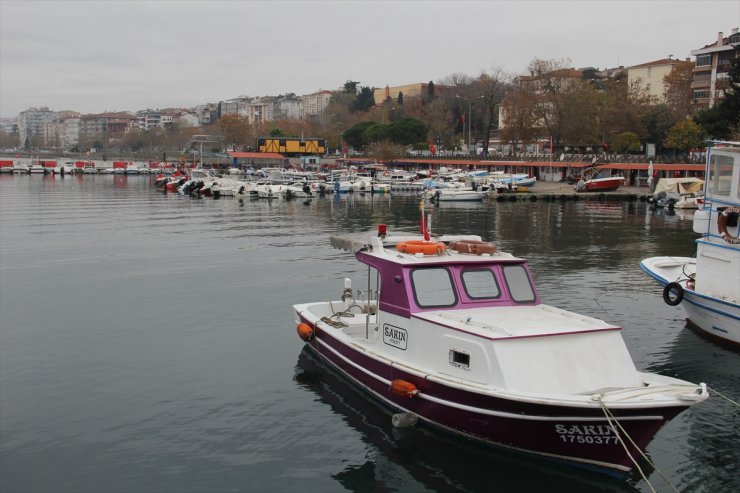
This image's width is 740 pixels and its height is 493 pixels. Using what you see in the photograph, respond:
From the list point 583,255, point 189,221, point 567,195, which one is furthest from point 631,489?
point 567,195

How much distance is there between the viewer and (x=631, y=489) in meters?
12.4

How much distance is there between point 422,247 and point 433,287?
1148 millimetres

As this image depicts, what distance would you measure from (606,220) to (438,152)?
86.3m

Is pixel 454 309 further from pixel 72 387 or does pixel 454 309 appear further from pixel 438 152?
pixel 438 152

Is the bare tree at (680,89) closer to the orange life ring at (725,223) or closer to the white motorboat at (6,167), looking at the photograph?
the orange life ring at (725,223)

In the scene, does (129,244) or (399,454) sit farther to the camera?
(129,244)

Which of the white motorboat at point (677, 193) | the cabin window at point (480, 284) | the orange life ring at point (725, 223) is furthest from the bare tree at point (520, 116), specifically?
the cabin window at point (480, 284)

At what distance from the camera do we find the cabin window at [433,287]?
14711 mm

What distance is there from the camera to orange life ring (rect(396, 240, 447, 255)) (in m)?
15.6

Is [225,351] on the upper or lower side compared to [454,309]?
lower

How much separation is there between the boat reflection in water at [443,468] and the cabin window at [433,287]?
8.31 ft

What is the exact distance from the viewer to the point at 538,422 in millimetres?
12023

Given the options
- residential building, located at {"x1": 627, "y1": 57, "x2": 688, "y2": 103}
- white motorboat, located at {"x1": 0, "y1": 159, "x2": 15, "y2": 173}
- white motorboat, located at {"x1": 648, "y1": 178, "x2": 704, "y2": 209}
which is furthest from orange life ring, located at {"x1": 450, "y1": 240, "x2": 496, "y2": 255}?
white motorboat, located at {"x1": 0, "y1": 159, "x2": 15, "y2": 173}

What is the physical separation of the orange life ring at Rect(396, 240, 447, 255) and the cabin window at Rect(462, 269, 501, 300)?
917 mm
